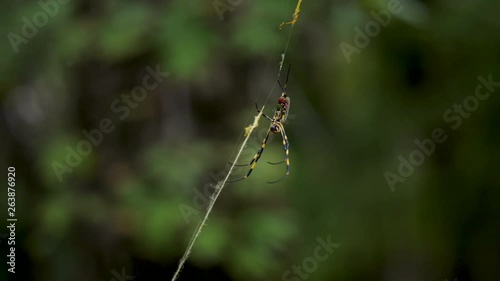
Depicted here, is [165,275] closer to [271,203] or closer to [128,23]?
[271,203]

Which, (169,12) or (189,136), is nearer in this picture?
(169,12)

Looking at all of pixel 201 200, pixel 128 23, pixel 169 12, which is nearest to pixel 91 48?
pixel 128 23

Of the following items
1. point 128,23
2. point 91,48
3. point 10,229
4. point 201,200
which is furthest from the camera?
point 10,229

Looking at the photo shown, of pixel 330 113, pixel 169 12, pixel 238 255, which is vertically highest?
pixel 169 12

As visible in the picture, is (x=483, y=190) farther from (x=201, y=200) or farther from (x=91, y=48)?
(x=91, y=48)

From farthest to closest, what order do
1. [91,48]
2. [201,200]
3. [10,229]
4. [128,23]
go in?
[10,229]
[201,200]
[91,48]
[128,23]

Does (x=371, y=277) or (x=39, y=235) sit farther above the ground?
(x=39, y=235)
